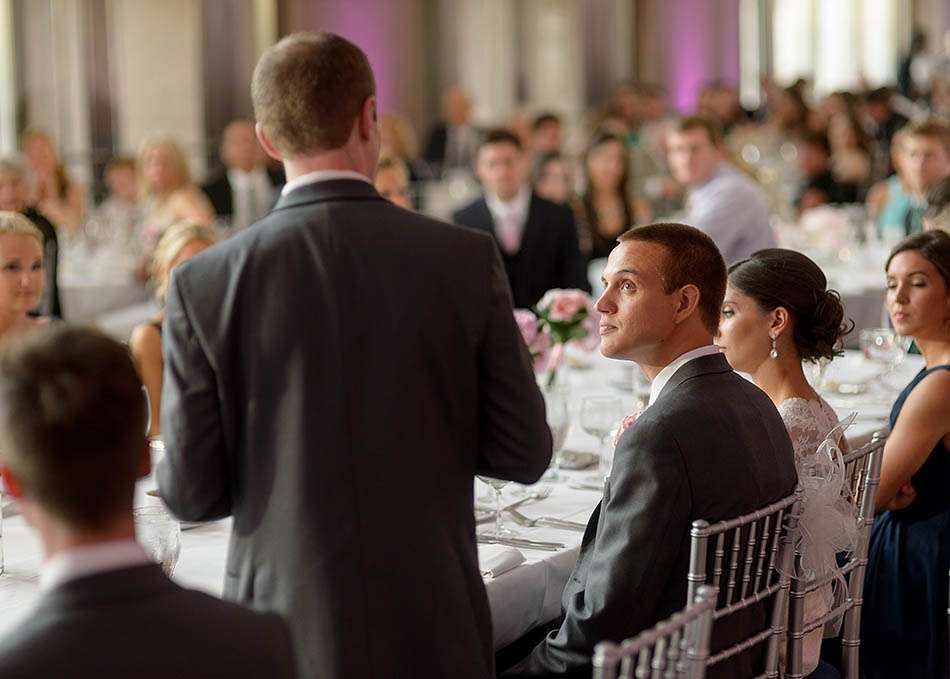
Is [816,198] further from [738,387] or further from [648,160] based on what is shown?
[738,387]

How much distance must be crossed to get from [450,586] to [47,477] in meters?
0.72

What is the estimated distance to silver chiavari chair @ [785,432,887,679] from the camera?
2648 millimetres

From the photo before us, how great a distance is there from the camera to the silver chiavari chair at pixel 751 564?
2.26 m

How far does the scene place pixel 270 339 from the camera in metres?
1.94

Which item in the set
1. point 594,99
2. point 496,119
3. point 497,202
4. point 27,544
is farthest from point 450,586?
point 594,99

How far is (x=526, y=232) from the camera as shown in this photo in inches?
243

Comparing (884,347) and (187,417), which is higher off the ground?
(187,417)

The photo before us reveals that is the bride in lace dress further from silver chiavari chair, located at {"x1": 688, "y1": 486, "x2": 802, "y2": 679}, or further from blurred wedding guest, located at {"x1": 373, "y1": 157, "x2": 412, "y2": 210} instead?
blurred wedding guest, located at {"x1": 373, "y1": 157, "x2": 412, "y2": 210}

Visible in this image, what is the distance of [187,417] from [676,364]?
97cm

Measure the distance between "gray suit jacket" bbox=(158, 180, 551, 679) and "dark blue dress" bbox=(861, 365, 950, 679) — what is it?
Answer: 63.7 inches

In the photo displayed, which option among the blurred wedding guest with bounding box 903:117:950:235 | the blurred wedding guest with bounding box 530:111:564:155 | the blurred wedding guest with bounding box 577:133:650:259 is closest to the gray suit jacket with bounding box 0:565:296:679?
the blurred wedding guest with bounding box 903:117:950:235

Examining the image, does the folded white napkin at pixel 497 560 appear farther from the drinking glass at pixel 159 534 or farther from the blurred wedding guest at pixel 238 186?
the blurred wedding guest at pixel 238 186

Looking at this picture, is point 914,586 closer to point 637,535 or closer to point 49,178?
point 637,535

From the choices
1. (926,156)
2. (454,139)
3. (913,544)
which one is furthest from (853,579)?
(454,139)
